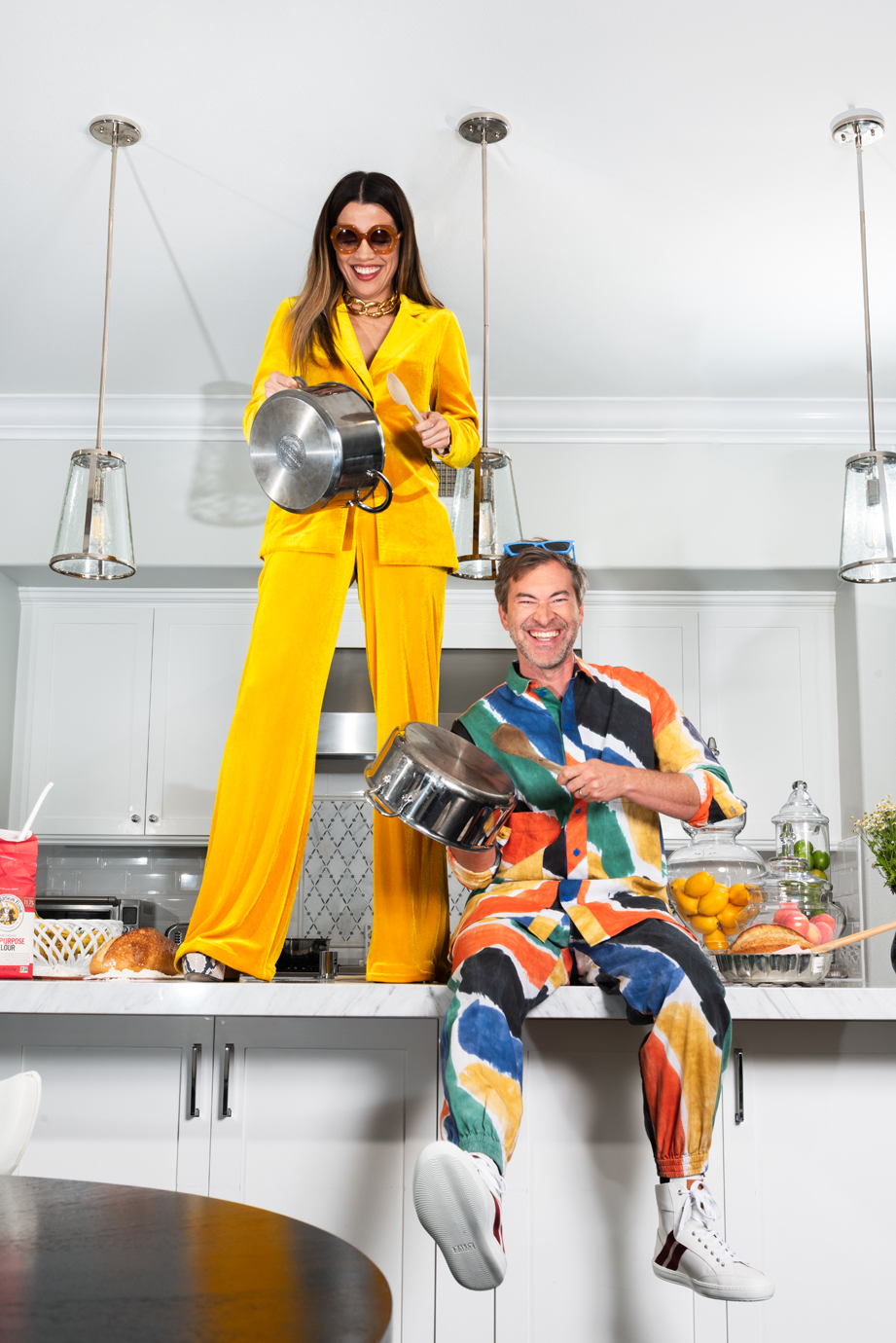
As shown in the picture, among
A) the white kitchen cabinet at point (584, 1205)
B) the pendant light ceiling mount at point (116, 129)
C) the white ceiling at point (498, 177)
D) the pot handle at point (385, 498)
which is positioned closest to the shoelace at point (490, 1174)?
the white kitchen cabinet at point (584, 1205)

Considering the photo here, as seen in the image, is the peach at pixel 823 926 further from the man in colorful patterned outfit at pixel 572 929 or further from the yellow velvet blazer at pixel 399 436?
the yellow velvet blazer at pixel 399 436

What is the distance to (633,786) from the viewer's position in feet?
6.04

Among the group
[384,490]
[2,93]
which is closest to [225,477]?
[2,93]

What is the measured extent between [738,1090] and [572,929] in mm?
377

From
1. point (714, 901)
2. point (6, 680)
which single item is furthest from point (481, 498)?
point (6, 680)

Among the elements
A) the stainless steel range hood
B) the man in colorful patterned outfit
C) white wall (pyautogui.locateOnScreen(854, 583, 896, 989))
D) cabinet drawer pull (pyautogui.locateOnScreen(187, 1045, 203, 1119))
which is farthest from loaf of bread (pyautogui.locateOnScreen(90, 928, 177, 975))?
A: white wall (pyautogui.locateOnScreen(854, 583, 896, 989))

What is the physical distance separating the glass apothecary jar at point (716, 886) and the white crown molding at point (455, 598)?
197cm

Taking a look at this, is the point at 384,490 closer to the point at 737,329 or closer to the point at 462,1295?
the point at 462,1295

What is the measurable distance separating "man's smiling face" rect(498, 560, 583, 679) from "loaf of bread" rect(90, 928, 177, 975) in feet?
2.71

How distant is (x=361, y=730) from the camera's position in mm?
3934

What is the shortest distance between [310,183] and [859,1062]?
234 cm

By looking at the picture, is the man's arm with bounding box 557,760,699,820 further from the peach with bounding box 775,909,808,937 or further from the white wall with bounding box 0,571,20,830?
the white wall with bounding box 0,571,20,830

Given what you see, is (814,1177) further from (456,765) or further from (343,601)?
(343,601)

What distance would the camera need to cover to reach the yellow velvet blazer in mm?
2148
